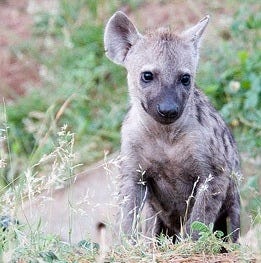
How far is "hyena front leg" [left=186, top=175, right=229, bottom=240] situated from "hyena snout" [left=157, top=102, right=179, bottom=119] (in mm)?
432

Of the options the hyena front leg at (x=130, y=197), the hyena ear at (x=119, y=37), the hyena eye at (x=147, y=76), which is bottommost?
the hyena front leg at (x=130, y=197)

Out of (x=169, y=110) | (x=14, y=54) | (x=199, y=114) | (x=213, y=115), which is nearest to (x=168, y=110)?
(x=169, y=110)

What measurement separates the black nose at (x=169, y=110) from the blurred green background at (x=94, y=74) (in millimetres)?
2230

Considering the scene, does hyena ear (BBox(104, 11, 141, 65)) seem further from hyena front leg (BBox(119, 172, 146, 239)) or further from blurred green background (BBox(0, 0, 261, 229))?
blurred green background (BBox(0, 0, 261, 229))

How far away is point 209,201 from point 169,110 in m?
0.63

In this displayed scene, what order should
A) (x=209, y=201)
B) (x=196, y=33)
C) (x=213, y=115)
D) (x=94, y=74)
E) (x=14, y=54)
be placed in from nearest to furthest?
(x=209, y=201)
(x=213, y=115)
(x=196, y=33)
(x=94, y=74)
(x=14, y=54)

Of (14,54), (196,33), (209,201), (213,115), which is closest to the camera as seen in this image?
(209,201)

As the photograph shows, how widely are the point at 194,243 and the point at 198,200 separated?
1.00 meters

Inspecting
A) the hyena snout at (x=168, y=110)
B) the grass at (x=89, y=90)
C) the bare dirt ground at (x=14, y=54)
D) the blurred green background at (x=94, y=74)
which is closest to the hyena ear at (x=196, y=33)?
the hyena snout at (x=168, y=110)

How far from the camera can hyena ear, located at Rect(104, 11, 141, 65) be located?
6.73 meters

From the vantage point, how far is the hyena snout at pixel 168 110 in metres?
6.03

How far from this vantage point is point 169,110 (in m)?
6.02

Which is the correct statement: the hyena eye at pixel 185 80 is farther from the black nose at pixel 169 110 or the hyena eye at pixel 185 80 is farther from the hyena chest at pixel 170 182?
the hyena chest at pixel 170 182

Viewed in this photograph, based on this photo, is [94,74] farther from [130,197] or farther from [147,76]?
[130,197]
